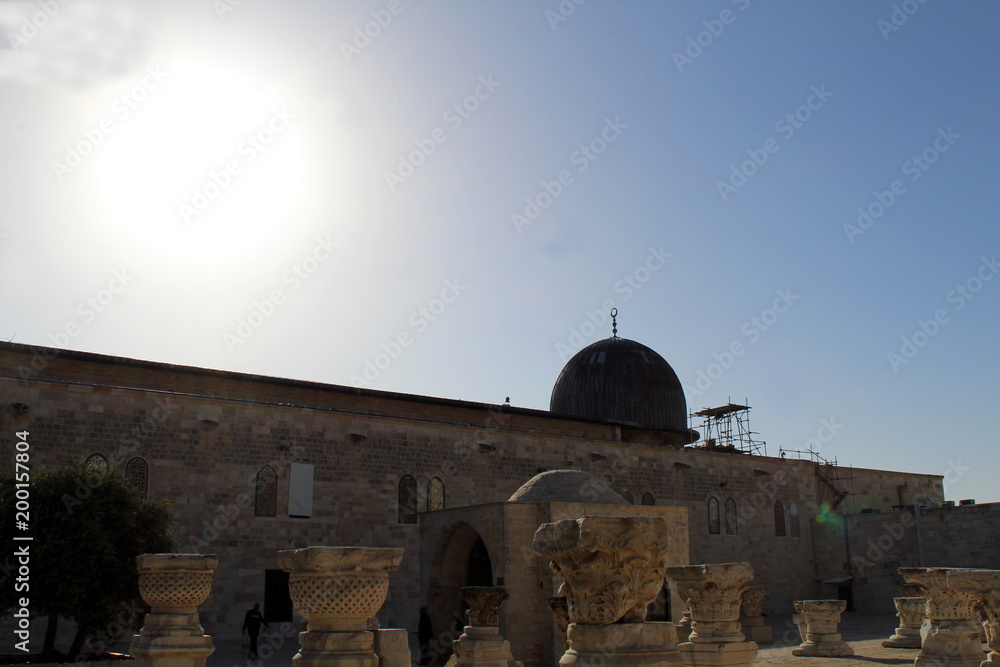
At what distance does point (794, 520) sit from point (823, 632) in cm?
1405

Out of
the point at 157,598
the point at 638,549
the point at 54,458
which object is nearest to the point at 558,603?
the point at 157,598

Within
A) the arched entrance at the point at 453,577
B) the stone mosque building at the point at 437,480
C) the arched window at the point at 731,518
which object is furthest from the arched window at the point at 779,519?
the arched entrance at the point at 453,577

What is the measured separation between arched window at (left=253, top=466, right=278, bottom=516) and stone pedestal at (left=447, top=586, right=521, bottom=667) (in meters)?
7.69

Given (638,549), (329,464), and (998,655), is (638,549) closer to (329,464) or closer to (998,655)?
(998,655)

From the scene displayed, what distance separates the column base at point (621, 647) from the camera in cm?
511

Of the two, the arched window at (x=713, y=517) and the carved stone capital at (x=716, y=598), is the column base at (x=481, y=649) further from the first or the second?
the arched window at (x=713, y=517)

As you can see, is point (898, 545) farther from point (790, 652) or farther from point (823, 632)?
point (823, 632)

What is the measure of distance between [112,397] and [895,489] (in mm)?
28056

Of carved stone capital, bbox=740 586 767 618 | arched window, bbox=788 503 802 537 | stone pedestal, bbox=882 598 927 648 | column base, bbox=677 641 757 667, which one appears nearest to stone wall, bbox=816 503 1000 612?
arched window, bbox=788 503 802 537

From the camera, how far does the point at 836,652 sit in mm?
15164

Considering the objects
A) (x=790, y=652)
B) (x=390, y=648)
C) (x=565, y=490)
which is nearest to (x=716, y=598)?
(x=390, y=648)

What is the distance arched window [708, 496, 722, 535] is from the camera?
26.3 meters

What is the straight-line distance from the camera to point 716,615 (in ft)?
28.0

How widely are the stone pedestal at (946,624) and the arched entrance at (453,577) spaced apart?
854cm
